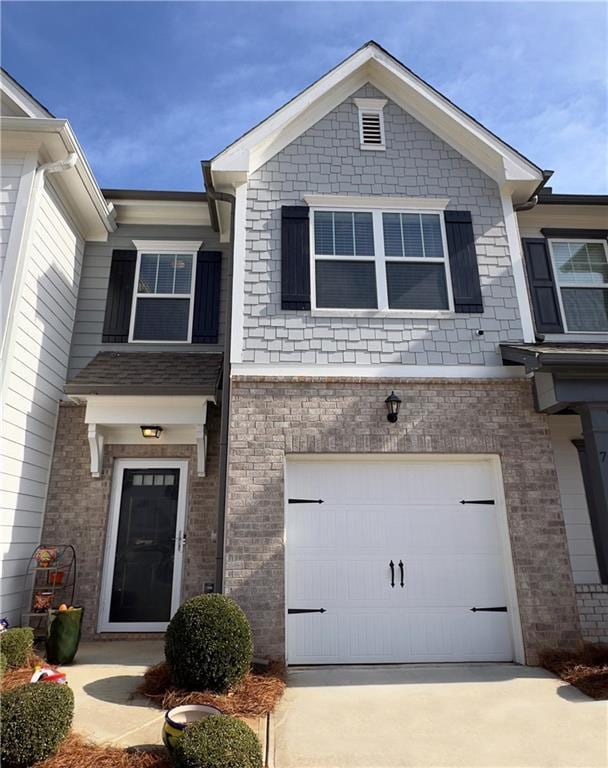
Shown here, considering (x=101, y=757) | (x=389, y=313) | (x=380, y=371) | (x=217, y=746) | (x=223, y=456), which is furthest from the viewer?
(x=389, y=313)

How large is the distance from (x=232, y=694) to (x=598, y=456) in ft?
14.6

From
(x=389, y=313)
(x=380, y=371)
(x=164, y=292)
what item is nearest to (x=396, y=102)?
(x=389, y=313)

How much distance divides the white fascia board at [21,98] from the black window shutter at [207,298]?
2.96 metres

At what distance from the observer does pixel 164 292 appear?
26.7ft

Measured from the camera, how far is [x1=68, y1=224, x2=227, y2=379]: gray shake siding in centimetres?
769

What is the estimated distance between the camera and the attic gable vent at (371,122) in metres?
7.39

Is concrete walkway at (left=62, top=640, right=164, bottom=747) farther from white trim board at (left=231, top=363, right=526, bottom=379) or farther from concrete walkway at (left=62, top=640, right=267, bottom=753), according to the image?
white trim board at (left=231, top=363, right=526, bottom=379)

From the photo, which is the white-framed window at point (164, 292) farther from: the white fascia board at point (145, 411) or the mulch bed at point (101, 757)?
the mulch bed at point (101, 757)

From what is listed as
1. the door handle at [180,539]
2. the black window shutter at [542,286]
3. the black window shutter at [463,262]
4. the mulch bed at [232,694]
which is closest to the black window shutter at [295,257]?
the black window shutter at [463,262]

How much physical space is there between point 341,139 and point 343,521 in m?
5.56

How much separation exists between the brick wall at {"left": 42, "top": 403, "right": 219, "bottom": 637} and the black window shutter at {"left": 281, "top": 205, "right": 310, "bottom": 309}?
6.68 feet

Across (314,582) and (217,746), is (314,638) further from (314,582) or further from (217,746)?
(217,746)

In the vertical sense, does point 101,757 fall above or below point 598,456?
below

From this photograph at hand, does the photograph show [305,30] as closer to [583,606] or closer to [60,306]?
[60,306]
